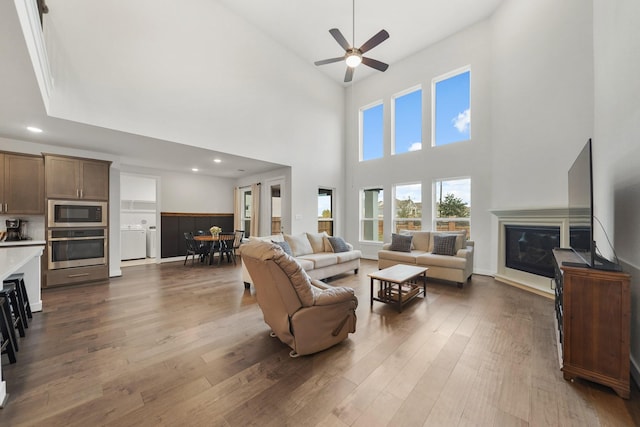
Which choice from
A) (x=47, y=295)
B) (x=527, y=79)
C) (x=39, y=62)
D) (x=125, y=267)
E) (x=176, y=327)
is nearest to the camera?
(x=39, y=62)

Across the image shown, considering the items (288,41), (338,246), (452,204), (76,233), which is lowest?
(338,246)

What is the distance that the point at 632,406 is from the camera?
5.33 feet

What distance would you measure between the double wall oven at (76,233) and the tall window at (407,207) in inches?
262

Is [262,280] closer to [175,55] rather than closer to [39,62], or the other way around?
[39,62]

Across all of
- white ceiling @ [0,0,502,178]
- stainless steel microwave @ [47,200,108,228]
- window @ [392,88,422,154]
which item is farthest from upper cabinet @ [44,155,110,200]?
window @ [392,88,422,154]

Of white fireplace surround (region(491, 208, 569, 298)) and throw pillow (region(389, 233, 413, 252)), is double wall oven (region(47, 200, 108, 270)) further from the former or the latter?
white fireplace surround (region(491, 208, 569, 298))

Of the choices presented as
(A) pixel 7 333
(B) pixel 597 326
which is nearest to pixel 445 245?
(B) pixel 597 326

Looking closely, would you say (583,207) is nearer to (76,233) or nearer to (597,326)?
(597,326)

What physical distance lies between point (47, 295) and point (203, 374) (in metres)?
3.87

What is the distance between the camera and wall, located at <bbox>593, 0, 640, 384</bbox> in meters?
1.95

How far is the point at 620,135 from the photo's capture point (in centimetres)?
228

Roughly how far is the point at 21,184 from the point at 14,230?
78 cm

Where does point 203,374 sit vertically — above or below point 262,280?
below

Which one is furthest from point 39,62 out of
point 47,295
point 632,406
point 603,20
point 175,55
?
point 603,20
